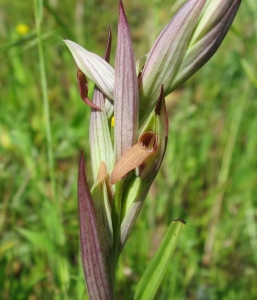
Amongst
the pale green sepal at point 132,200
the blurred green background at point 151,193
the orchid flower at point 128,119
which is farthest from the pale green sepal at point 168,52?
the blurred green background at point 151,193

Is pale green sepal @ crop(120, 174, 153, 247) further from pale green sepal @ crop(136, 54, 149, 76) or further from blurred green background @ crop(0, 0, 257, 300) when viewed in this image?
blurred green background @ crop(0, 0, 257, 300)

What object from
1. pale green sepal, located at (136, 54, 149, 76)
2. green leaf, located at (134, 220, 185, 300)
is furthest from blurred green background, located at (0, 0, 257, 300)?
pale green sepal, located at (136, 54, 149, 76)

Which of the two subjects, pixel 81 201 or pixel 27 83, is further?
pixel 27 83

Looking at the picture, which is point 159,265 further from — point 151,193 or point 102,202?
point 151,193

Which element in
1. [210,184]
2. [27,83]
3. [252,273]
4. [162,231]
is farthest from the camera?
[27,83]

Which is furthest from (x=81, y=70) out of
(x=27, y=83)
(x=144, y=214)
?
(x=27, y=83)

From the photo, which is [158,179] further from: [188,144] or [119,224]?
[119,224]
